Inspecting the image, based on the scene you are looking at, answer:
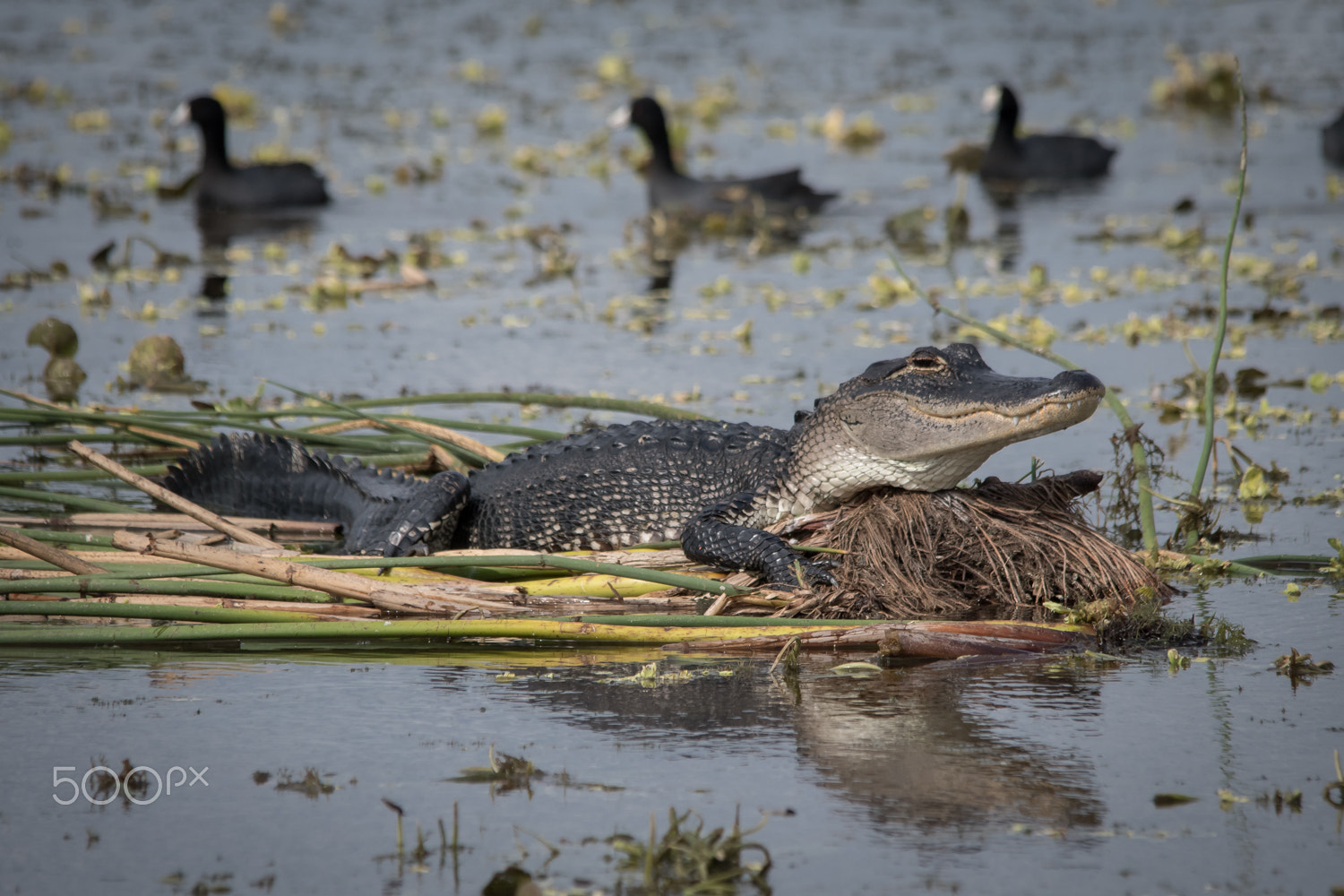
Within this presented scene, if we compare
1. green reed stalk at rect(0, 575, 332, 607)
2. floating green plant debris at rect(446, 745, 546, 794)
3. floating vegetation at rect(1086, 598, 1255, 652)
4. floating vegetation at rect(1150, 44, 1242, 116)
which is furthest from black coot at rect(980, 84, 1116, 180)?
floating green plant debris at rect(446, 745, 546, 794)

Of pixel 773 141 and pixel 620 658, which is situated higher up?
pixel 773 141

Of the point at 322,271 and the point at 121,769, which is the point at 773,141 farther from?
the point at 121,769

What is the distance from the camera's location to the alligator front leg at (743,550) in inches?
180

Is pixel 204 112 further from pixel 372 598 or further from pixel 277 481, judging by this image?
pixel 372 598

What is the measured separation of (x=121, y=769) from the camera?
3.37 metres

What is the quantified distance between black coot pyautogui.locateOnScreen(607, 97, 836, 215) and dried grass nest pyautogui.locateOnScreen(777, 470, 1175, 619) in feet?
25.3

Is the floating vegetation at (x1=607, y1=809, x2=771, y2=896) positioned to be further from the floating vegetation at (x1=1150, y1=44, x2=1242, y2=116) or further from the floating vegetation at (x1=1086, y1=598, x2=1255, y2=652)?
the floating vegetation at (x1=1150, y1=44, x2=1242, y2=116)

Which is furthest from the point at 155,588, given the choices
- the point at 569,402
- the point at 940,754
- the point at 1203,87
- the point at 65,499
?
the point at 1203,87

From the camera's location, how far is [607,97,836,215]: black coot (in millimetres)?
12344

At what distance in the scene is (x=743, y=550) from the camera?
470 cm

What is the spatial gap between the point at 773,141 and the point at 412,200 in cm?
478

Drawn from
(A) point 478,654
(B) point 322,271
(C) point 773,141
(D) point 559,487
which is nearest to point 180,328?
(B) point 322,271

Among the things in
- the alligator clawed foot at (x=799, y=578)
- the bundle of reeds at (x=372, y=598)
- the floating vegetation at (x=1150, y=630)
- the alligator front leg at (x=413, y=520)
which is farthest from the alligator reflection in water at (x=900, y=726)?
the alligator front leg at (x=413, y=520)
